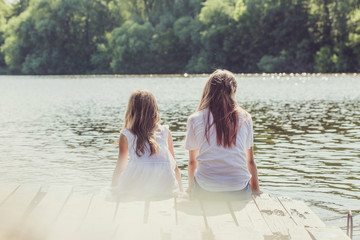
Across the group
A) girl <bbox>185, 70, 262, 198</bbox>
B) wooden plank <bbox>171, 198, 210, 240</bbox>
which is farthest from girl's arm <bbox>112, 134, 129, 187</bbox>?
wooden plank <bbox>171, 198, 210, 240</bbox>

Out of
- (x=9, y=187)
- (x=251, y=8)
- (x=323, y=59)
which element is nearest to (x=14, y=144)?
(x=9, y=187)

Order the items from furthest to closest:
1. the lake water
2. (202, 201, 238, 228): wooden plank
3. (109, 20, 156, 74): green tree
Result: (109, 20, 156, 74): green tree < the lake water < (202, 201, 238, 228): wooden plank

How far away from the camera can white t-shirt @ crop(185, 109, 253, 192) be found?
14.7 feet

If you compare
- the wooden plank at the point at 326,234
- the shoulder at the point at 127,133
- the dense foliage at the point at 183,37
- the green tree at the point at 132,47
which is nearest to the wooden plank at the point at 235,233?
the wooden plank at the point at 326,234

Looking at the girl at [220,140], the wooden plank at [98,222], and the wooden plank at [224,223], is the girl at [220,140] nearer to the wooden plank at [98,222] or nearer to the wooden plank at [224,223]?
the wooden plank at [224,223]

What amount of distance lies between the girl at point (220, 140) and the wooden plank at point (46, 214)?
0.98 metres

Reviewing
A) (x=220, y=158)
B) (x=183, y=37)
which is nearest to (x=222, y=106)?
(x=220, y=158)

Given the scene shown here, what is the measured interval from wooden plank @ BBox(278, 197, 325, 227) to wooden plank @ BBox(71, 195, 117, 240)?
47.9 inches

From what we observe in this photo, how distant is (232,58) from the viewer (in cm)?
6544

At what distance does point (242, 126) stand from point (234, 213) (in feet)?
2.29

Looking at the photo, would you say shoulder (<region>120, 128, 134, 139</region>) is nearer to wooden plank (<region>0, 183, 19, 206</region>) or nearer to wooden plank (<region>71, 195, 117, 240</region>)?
wooden plank (<region>71, 195, 117, 240</region>)

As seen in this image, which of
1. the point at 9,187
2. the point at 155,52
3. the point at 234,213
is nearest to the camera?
the point at 234,213

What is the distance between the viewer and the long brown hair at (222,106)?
14.4 feet

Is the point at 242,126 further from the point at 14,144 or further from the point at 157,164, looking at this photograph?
the point at 14,144
